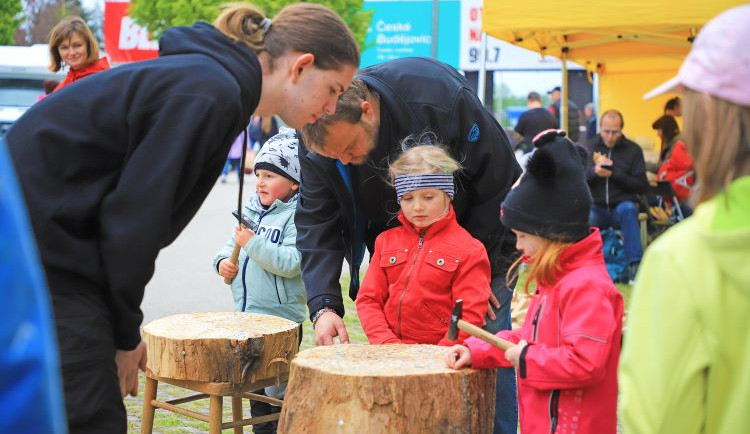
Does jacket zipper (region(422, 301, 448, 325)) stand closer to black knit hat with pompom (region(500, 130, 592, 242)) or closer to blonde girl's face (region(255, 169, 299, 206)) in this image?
black knit hat with pompom (region(500, 130, 592, 242))

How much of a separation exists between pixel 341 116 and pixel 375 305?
0.70m

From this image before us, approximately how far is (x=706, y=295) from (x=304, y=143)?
219 cm

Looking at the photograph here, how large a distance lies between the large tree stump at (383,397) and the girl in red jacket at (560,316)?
0.30ft

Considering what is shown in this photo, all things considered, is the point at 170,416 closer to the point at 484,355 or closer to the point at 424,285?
the point at 424,285

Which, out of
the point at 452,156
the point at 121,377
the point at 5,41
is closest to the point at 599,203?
the point at 452,156

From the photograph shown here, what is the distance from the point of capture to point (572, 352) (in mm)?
2779

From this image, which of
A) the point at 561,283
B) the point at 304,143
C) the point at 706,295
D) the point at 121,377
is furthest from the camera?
the point at 304,143

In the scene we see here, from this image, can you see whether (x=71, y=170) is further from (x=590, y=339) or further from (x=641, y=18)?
(x=641, y=18)

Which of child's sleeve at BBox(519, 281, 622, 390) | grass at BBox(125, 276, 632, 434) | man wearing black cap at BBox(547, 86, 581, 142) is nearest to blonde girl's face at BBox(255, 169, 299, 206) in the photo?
grass at BBox(125, 276, 632, 434)

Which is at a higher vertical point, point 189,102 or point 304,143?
point 189,102

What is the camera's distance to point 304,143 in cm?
367

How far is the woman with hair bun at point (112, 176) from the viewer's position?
2213 millimetres

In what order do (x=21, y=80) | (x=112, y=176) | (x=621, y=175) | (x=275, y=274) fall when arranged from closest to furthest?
(x=112, y=176), (x=275, y=274), (x=621, y=175), (x=21, y=80)

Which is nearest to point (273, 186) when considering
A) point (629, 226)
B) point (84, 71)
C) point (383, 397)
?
point (383, 397)
